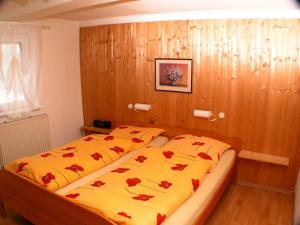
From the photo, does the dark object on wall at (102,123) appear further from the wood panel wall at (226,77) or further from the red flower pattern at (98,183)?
the red flower pattern at (98,183)

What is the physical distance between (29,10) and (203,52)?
1.96 m

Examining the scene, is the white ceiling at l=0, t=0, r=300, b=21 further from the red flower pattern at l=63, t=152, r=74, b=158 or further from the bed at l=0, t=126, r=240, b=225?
the bed at l=0, t=126, r=240, b=225

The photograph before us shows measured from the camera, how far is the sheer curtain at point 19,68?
331 centimetres

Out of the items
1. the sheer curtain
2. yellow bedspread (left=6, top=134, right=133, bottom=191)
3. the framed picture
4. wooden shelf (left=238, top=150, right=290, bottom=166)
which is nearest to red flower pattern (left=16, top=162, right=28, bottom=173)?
yellow bedspread (left=6, top=134, right=133, bottom=191)

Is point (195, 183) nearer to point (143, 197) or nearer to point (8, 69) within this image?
point (143, 197)

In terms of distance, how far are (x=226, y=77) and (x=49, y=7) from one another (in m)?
2.05

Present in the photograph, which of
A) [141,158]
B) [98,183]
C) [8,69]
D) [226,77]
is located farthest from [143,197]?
[8,69]

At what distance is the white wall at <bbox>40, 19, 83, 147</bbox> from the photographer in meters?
3.87

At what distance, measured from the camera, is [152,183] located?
2457 millimetres

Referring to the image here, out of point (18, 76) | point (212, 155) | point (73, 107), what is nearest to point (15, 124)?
point (18, 76)

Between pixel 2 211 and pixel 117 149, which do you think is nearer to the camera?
pixel 2 211

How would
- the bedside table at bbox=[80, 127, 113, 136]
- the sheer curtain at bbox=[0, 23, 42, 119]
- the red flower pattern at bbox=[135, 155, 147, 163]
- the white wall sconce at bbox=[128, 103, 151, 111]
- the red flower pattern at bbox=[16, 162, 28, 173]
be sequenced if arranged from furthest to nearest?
the bedside table at bbox=[80, 127, 113, 136], the white wall sconce at bbox=[128, 103, 151, 111], the sheer curtain at bbox=[0, 23, 42, 119], the red flower pattern at bbox=[135, 155, 147, 163], the red flower pattern at bbox=[16, 162, 28, 173]

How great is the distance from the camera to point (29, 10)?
109 inches

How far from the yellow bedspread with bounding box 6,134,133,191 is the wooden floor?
579 millimetres
